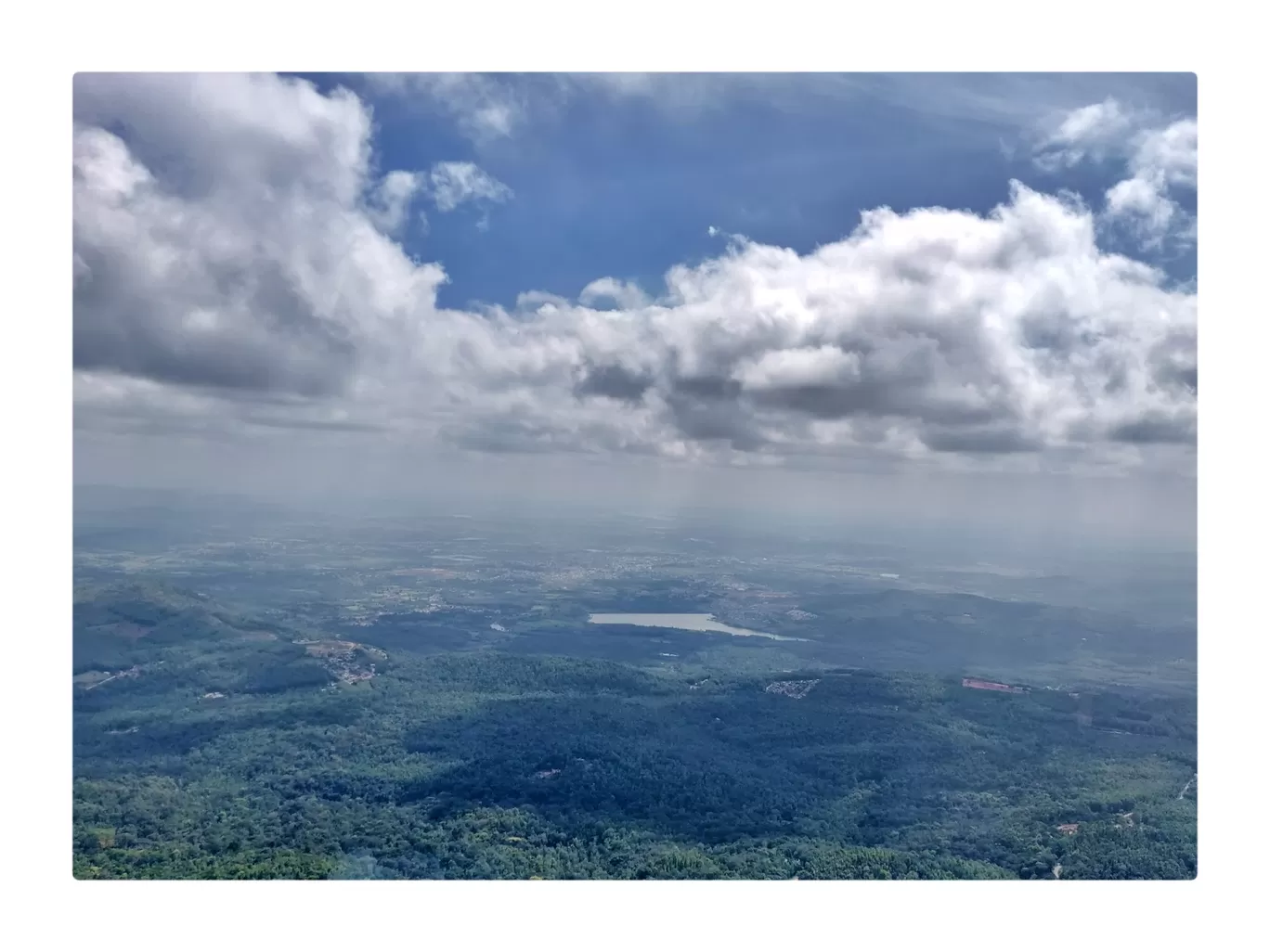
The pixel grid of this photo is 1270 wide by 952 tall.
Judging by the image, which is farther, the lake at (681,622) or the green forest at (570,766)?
the lake at (681,622)

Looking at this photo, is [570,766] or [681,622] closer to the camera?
[570,766]

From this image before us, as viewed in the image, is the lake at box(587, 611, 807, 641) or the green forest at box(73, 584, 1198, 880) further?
the lake at box(587, 611, 807, 641)

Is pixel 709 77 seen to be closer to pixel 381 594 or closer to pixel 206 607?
pixel 381 594

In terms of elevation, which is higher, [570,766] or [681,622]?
[681,622]

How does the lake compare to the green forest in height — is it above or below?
above
